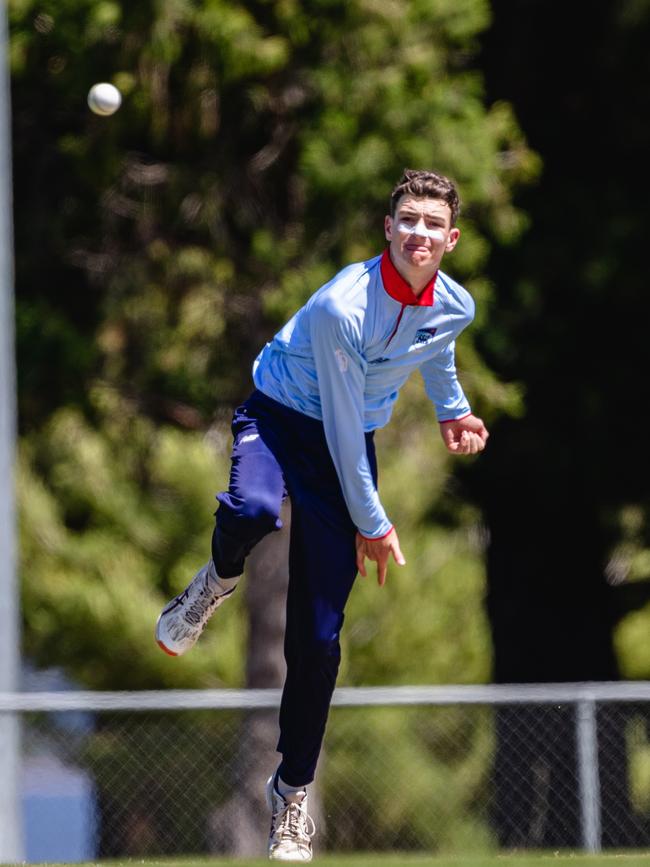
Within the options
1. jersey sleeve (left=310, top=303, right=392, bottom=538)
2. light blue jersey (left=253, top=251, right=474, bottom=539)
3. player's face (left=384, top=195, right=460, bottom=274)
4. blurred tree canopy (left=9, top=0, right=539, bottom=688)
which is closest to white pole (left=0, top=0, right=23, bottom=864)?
blurred tree canopy (left=9, top=0, right=539, bottom=688)

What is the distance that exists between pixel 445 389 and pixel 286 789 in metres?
1.51

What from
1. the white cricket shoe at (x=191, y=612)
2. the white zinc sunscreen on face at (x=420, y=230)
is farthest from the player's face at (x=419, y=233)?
the white cricket shoe at (x=191, y=612)

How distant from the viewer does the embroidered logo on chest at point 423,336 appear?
18.5 feet

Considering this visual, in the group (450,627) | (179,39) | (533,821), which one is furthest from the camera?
(450,627)

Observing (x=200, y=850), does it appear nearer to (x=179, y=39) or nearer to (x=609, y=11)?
(x=179, y=39)

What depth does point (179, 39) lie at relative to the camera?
13.1 meters

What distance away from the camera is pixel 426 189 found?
5.47 m

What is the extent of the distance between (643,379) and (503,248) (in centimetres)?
179

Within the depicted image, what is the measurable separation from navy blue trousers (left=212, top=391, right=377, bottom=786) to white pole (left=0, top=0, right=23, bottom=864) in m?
4.46

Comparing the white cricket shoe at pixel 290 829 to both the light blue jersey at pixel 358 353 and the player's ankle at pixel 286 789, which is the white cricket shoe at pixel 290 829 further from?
the light blue jersey at pixel 358 353

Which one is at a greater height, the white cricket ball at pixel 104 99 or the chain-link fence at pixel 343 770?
the white cricket ball at pixel 104 99

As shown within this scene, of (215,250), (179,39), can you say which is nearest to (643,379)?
(215,250)

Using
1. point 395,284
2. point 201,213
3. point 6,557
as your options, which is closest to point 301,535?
point 395,284

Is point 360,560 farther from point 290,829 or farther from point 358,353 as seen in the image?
point 290,829
